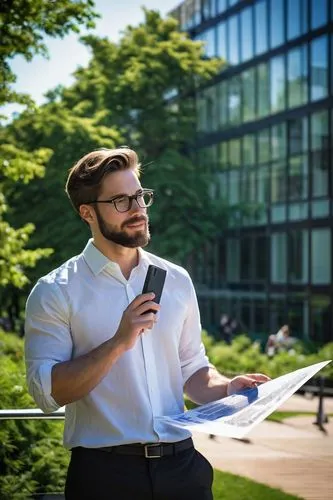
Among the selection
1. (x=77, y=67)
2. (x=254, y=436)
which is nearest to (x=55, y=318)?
(x=254, y=436)

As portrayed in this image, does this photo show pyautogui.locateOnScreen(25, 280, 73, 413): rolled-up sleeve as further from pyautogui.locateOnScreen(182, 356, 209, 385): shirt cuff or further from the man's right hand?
pyautogui.locateOnScreen(182, 356, 209, 385): shirt cuff

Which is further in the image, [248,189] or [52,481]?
[248,189]

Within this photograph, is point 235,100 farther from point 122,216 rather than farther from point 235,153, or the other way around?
point 122,216

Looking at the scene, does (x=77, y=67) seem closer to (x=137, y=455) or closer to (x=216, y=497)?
(x=216, y=497)

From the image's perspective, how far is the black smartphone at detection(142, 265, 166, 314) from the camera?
10.8ft

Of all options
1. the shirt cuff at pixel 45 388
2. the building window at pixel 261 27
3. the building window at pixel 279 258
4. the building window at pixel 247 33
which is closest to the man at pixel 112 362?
the shirt cuff at pixel 45 388

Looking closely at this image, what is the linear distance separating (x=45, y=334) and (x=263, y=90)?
42108 millimetres

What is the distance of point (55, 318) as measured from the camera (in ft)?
11.3

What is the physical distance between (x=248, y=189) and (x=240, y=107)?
3.90 metres

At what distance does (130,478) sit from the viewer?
340 centimetres

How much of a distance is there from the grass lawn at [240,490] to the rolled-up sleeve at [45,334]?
10.3ft

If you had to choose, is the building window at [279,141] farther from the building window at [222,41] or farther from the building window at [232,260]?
the building window at [222,41]

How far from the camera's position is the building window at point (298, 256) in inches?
1613

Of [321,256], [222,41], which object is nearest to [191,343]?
[321,256]
